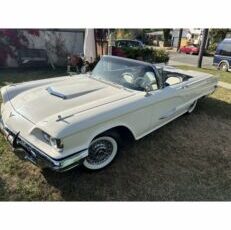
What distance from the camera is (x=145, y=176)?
3236 millimetres

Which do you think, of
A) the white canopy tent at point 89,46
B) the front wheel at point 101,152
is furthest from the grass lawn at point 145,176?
the white canopy tent at point 89,46

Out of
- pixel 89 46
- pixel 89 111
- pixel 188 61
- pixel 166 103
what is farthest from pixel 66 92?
pixel 188 61

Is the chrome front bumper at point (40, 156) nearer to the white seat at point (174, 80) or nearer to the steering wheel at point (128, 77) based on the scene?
the steering wheel at point (128, 77)

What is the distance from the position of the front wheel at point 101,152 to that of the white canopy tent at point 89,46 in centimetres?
708

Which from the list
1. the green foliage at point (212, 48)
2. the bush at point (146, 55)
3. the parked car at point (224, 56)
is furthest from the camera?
the green foliage at point (212, 48)

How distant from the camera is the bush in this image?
12.5 meters

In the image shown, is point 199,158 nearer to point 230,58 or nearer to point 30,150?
point 30,150

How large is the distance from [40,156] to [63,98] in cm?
102

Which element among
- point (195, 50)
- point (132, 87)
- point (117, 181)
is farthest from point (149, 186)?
point (195, 50)

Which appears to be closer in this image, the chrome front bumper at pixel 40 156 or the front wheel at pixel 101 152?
the chrome front bumper at pixel 40 156

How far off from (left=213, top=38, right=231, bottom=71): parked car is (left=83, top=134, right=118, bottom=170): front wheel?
12.6m

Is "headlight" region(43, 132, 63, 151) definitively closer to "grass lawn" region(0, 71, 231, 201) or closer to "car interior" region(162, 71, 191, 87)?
"grass lawn" region(0, 71, 231, 201)

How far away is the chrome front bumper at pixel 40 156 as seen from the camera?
8.26 ft

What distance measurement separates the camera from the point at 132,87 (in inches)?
147
